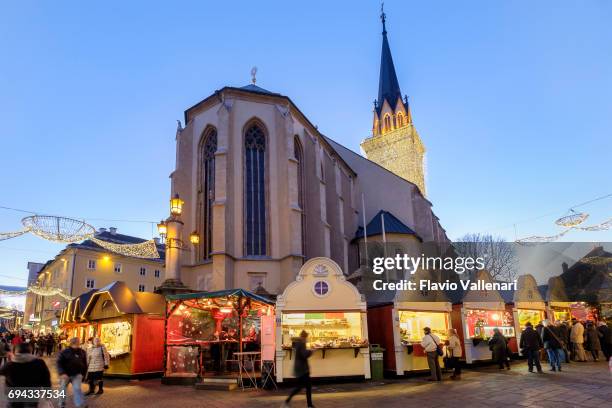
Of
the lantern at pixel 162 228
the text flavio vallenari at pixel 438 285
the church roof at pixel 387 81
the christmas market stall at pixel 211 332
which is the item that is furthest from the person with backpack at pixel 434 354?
the church roof at pixel 387 81

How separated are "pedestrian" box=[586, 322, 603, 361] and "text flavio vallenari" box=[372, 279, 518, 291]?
122 inches

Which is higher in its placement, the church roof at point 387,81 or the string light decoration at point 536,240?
the church roof at point 387,81

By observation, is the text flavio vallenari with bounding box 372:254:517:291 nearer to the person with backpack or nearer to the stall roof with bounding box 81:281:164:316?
the person with backpack

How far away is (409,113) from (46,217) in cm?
5406

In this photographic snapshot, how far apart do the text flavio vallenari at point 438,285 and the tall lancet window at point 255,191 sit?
30.7 ft

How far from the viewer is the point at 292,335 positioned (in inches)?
552

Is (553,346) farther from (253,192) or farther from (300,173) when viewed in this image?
(300,173)

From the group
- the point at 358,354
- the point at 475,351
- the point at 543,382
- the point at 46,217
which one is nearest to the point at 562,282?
the point at 475,351

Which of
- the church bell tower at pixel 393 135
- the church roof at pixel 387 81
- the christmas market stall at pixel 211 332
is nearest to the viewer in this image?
the christmas market stall at pixel 211 332

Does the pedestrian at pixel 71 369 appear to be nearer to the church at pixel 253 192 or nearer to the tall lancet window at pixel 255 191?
the church at pixel 253 192

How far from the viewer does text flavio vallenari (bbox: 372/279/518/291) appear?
16.8 metres

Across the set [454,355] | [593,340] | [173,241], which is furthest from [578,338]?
[173,241]

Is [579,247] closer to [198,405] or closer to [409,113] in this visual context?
[198,405]

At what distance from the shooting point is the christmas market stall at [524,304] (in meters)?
19.8
